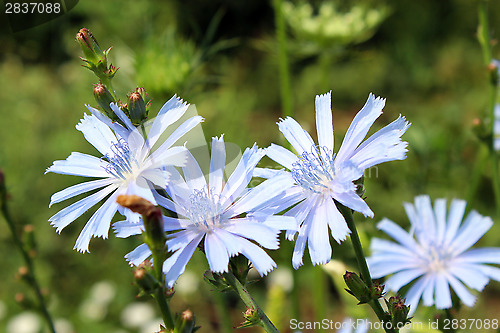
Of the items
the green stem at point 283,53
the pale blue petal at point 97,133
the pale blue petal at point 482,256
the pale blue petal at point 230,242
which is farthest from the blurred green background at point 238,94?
the pale blue petal at point 230,242

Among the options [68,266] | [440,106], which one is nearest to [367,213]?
[68,266]

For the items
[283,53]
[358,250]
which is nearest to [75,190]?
[358,250]

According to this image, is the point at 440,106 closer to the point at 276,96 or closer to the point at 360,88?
the point at 360,88

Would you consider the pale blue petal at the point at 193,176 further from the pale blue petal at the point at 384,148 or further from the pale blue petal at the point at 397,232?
the pale blue petal at the point at 397,232

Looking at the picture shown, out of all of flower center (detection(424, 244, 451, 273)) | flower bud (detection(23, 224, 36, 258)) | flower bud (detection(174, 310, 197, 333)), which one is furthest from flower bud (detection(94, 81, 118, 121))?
flower center (detection(424, 244, 451, 273))

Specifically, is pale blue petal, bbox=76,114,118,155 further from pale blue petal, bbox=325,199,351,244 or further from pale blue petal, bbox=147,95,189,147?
pale blue petal, bbox=325,199,351,244

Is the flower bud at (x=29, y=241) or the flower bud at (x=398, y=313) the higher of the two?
the flower bud at (x=29, y=241)
